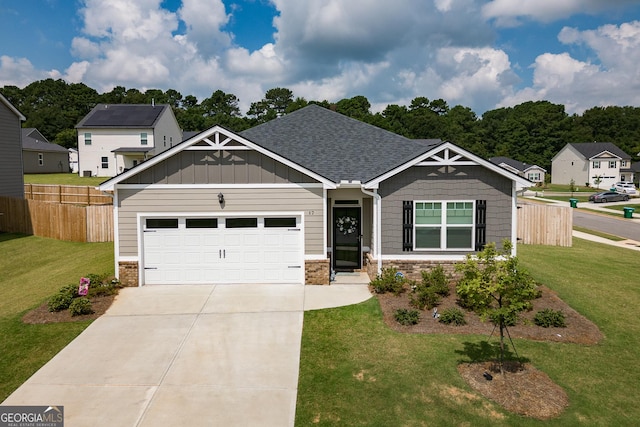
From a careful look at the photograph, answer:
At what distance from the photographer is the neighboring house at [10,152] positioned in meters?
21.8

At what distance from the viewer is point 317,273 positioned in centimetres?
1238

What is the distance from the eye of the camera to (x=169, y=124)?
43594 mm

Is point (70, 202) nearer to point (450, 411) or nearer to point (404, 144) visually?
point (404, 144)

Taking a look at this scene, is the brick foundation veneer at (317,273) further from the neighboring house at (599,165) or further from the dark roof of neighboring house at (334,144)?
the neighboring house at (599,165)

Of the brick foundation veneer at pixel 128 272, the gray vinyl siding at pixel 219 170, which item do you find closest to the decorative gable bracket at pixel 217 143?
the gray vinyl siding at pixel 219 170

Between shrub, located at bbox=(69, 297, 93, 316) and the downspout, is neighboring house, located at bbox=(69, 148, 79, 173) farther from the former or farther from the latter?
the downspout

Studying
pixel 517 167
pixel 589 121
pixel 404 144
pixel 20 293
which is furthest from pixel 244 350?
pixel 589 121

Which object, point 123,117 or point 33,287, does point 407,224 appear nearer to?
point 33,287

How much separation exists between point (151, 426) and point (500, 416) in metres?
4.99

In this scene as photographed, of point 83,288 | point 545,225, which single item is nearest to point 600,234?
point 545,225

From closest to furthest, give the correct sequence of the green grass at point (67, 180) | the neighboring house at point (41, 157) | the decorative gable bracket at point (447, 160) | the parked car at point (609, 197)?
the decorative gable bracket at point (447, 160) < the green grass at point (67, 180) < the parked car at point (609, 197) < the neighboring house at point (41, 157)

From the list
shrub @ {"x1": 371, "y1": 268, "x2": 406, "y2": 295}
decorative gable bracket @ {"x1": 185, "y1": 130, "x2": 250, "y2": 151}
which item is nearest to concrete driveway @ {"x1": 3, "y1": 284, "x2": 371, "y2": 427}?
shrub @ {"x1": 371, "y1": 268, "x2": 406, "y2": 295}

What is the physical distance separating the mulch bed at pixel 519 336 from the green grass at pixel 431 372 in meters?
0.18

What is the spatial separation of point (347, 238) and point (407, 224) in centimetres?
234
